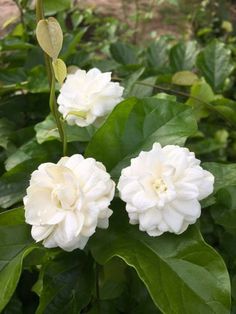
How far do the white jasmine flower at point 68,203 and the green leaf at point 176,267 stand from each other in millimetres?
46

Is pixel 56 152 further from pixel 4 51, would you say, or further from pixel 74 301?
pixel 4 51

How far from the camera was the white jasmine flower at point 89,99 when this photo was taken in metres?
0.84

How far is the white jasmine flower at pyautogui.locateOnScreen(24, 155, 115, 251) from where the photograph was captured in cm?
64

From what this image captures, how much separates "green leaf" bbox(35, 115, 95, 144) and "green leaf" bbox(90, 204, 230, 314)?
243 millimetres

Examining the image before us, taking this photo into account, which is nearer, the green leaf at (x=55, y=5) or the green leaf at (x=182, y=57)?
the green leaf at (x=55, y=5)

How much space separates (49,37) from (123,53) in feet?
2.64

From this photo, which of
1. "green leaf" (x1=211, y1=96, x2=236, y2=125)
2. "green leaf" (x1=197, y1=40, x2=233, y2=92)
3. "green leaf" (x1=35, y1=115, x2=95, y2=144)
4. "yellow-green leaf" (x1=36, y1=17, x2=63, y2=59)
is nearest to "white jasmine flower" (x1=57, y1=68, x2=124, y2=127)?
"green leaf" (x1=35, y1=115, x2=95, y2=144)

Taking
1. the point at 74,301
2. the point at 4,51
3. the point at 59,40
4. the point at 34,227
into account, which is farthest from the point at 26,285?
the point at 4,51

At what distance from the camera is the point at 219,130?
1.35 meters

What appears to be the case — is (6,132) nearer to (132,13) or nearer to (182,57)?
(182,57)

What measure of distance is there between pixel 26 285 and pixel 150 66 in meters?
0.75

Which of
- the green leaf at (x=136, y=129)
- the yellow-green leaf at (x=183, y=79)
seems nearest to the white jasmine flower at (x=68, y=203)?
the green leaf at (x=136, y=129)

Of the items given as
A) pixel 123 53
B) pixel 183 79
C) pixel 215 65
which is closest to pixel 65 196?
pixel 183 79

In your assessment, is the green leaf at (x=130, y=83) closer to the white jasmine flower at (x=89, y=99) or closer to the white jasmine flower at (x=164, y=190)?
the white jasmine flower at (x=89, y=99)
